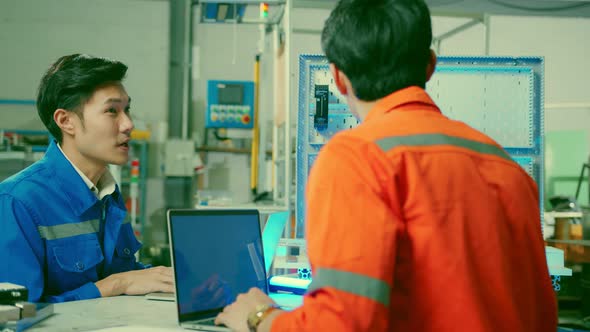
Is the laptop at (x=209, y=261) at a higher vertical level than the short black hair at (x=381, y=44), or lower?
lower

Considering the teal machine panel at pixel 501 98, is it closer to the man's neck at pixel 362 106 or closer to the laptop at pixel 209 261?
the laptop at pixel 209 261

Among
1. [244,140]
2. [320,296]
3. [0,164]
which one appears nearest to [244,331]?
[320,296]

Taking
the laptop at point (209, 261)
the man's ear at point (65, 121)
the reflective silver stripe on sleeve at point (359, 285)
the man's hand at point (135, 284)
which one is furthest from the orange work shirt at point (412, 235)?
the man's ear at point (65, 121)

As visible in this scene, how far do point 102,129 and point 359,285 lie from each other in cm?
125

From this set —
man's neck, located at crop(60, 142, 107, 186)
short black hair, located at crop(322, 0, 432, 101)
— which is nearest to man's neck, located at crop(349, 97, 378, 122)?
short black hair, located at crop(322, 0, 432, 101)

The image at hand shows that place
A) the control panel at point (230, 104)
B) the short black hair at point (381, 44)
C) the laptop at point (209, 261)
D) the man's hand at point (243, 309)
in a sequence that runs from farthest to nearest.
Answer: the control panel at point (230, 104)
the laptop at point (209, 261)
the man's hand at point (243, 309)
the short black hair at point (381, 44)

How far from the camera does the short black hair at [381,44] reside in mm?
877

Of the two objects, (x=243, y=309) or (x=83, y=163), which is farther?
(x=83, y=163)

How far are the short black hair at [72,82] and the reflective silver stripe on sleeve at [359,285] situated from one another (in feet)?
4.07

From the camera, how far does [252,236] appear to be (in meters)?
1.36

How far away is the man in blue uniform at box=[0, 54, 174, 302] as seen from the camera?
150 centimetres

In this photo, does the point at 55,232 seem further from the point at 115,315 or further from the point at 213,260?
the point at 213,260

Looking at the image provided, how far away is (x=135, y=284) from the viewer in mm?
1595

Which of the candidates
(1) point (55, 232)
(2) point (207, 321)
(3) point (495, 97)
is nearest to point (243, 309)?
(2) point (207, 321)
